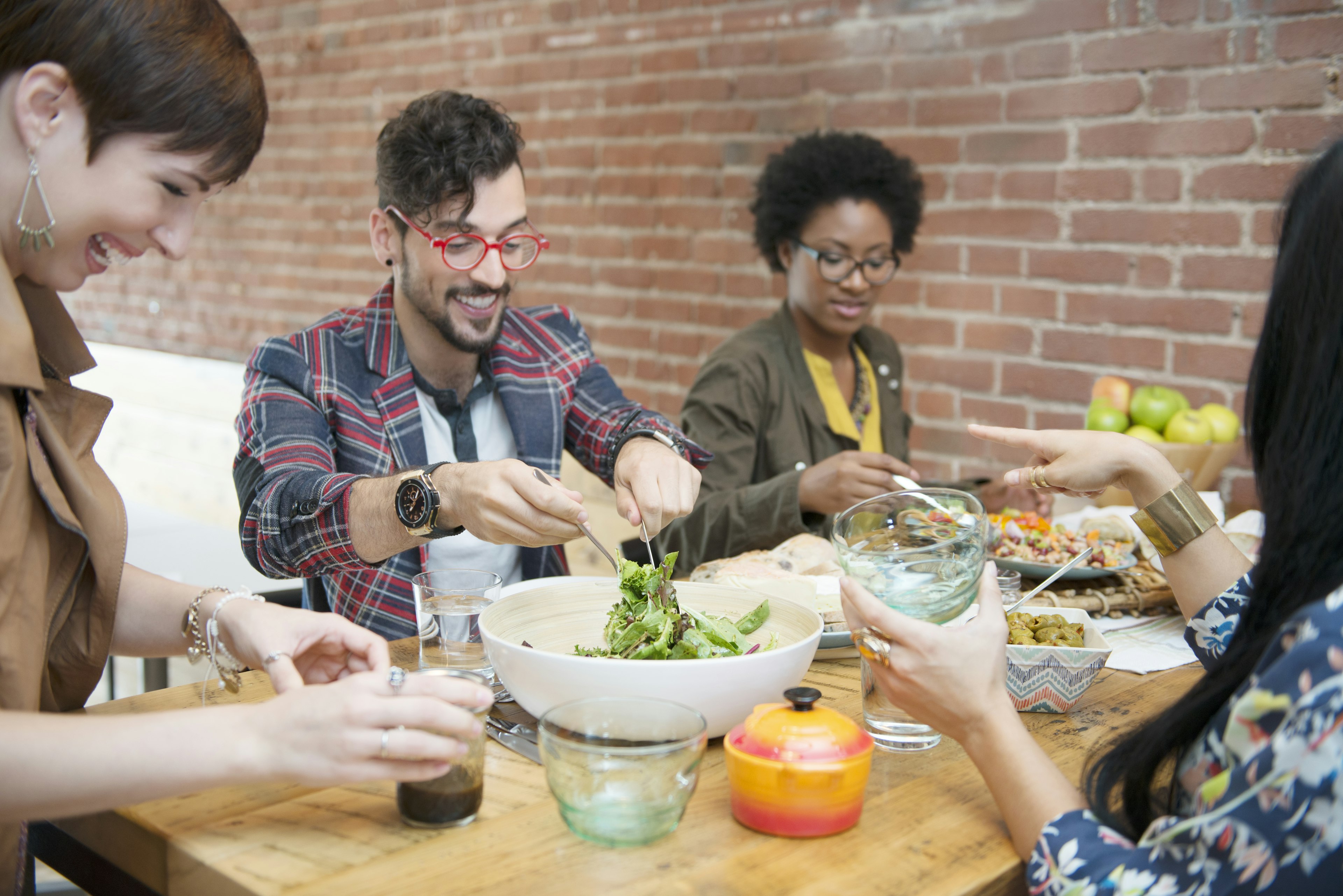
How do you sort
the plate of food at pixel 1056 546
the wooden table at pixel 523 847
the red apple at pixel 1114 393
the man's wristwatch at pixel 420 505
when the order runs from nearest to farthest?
1. the wooden table at pixel 523 847
2. the man's wristwatch at pixel 420 505
3. the plate of food at pixel 1056 546
4. the red apple at pixel 1114 393

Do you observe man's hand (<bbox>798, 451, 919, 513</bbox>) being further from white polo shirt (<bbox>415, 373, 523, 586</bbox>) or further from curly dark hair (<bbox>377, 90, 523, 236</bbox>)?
curly dark hair (<bbox>377, 90, 523, 236</bbox>)

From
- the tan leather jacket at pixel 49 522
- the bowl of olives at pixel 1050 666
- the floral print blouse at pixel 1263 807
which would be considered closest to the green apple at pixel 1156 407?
the bowl of olives at pixel 1050 666

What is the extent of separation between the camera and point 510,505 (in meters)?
1.40


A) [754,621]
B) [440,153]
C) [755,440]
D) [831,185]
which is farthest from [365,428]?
[831,185]

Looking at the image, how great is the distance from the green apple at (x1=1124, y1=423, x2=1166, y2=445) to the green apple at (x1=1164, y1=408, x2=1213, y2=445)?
20 millimetres

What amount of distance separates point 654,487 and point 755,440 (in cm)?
98

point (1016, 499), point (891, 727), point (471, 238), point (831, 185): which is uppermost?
point (831, 185)

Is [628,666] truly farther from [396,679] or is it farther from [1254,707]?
[1254,707]

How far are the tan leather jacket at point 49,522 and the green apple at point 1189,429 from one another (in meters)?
2.10

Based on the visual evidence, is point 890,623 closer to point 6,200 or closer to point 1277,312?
point 1277,312

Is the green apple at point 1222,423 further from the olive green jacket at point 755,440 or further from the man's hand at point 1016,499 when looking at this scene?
the olive green jacket at point 755,440

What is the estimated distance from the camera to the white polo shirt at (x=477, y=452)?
194 cm

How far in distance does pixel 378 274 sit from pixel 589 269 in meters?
1.09

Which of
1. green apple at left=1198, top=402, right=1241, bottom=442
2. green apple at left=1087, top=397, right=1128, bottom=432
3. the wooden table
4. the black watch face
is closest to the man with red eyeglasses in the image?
the black watch face
